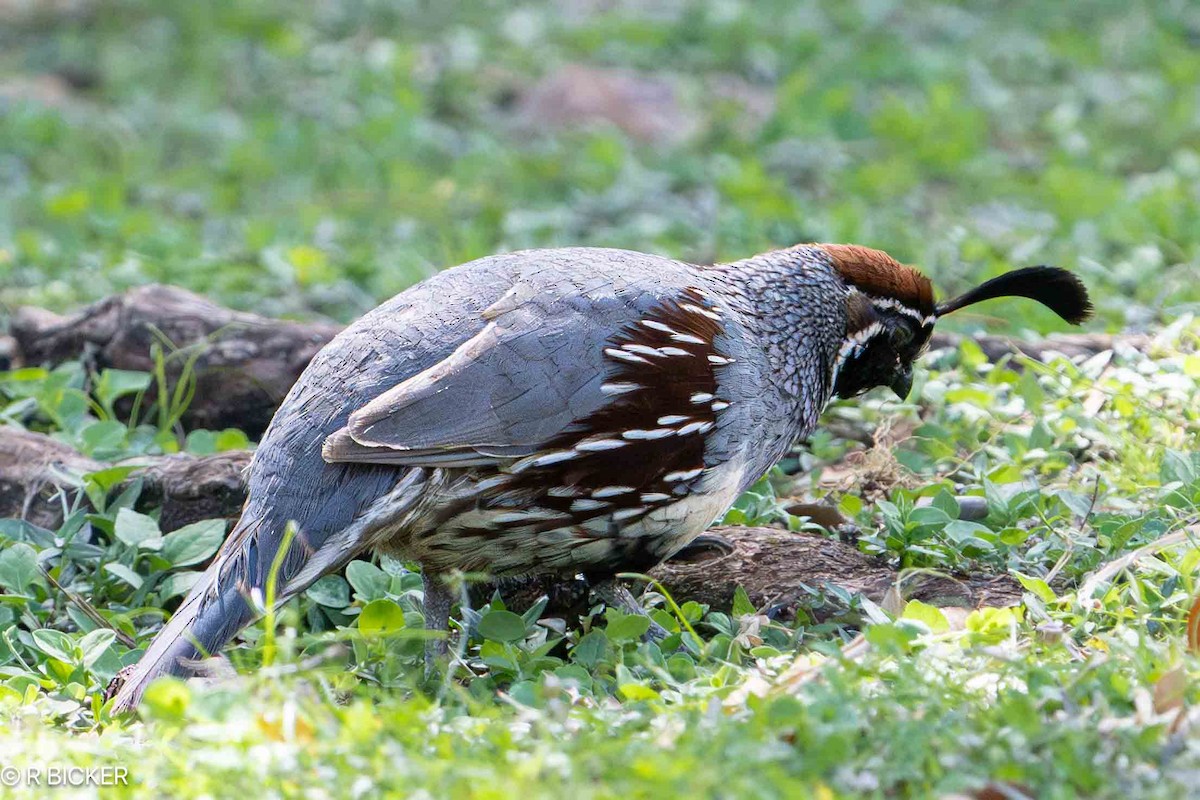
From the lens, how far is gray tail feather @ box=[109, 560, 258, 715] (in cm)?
387

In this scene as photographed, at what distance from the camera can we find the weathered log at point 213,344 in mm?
5859

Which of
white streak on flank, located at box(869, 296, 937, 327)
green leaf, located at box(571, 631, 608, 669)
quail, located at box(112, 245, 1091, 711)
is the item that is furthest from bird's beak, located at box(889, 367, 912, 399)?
green leaf, located at box(571, 631, 608, 669)

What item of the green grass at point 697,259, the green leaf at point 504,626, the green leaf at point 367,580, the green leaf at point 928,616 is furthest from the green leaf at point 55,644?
the green leaf at point 928,616

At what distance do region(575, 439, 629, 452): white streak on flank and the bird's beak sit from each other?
1.40 meters

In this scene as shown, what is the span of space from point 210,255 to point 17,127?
9.68 feet

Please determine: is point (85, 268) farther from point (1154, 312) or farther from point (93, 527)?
point (1154, 312)

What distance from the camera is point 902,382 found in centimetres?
530

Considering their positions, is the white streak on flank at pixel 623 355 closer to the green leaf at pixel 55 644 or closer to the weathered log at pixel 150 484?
the weathered log at pixel 150 484

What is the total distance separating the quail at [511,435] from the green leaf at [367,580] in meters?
0.25

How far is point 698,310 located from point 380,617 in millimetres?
1354

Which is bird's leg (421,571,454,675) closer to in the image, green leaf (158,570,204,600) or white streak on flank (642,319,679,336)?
green leaf (158,570,204,600)

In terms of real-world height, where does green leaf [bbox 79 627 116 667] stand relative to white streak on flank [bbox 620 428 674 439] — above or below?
below

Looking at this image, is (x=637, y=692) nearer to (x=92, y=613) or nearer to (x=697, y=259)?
(x=92, y=613)

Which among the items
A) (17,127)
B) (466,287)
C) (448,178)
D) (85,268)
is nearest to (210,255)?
(85,268)
